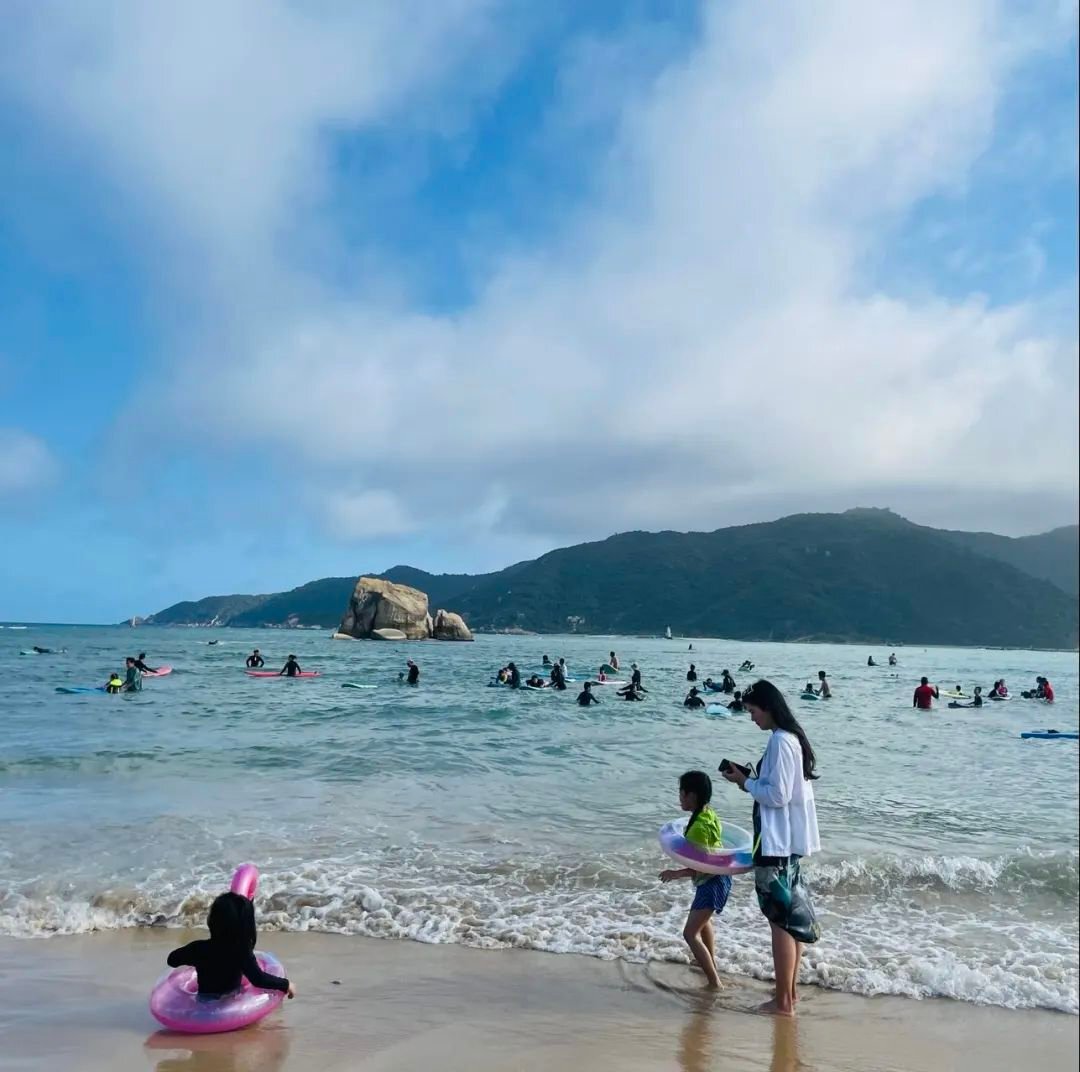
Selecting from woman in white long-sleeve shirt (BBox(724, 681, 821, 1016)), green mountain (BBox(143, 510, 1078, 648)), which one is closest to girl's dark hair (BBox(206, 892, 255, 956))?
woman in white long-sleeve shirt (BBox(724, 681, 821, 1016))

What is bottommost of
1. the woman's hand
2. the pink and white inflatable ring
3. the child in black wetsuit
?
the child in black wetsuit

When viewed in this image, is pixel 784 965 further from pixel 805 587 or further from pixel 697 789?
pixel 805 587

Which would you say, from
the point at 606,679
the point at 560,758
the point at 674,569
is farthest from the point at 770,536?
the point at 560,758

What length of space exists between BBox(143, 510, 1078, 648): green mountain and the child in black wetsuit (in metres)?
121

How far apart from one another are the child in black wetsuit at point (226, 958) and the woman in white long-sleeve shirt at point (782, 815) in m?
2.96

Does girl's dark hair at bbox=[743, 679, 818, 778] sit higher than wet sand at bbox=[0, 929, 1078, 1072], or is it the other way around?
girl's dark hair at bbox=[743, 679, 818, 778]

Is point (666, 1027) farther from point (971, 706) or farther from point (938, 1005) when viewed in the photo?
point (971, 706)

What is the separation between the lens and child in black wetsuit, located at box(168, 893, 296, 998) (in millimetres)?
4602

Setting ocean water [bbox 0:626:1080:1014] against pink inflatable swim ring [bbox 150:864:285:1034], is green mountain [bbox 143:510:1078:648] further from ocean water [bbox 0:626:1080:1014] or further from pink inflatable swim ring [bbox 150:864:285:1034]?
pink inflatable swim ring [bbox 150:864:285:1034]

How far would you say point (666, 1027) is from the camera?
194 inches

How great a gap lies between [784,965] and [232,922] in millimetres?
3316

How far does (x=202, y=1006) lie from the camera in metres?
4.57

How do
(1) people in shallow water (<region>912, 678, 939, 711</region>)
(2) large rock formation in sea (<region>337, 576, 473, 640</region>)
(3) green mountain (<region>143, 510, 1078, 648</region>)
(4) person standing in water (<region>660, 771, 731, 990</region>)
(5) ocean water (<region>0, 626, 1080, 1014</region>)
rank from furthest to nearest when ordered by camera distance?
(3) green mountain (<region>143, 510, 1078, 648</region>) → (2) large rock formation in sea (<region>337, 576, 473, 640</region>) → (1) people in shallow water (<region>912, 678, 939, 711</region>) → (5) ocean water (<region>0, 626, 1080, 1014</region>) → (4) person standing in water (<region>660, 771, 731, 990</region>)

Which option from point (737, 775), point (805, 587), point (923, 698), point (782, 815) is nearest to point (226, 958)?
point (737, 775)
